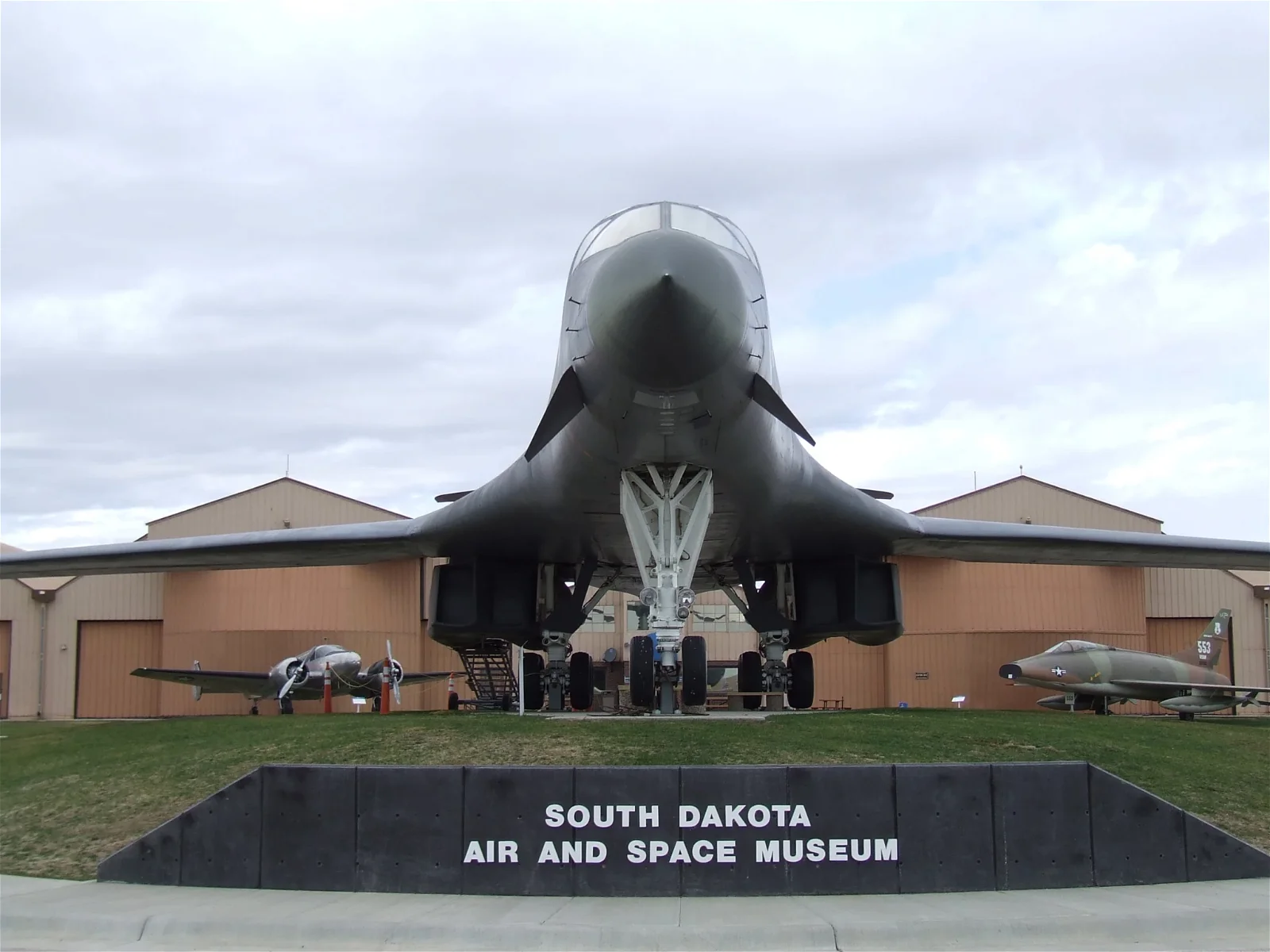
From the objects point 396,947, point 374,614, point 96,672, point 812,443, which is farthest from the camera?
point 96,672

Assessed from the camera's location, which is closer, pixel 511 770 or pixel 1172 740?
pixel 511 770

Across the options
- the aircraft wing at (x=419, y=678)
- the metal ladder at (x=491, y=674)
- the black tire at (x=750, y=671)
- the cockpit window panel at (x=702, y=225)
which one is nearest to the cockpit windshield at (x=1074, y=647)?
the black tire at (x=750, y=671)

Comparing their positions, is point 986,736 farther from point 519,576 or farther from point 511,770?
point 519,576

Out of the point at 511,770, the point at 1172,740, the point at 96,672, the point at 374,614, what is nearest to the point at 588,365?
the point at 511,770

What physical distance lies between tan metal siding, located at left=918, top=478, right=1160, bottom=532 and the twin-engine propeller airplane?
12.4 m

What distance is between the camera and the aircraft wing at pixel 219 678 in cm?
2320

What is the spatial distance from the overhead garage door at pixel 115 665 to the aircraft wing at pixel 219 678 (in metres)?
5.40

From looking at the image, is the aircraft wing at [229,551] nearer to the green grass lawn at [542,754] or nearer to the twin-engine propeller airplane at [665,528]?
the twin-engine propeller airplane at [665,528]

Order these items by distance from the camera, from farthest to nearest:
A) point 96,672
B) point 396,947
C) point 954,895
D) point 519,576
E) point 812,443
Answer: point 96,672, point 519,576, point 812,443, point 954,895, point 396,947

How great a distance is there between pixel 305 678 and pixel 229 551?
27.0ft

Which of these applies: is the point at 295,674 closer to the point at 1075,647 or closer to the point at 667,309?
the point at 1075,647

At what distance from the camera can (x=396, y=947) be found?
16.4 ft

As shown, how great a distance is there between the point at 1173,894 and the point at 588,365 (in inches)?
201

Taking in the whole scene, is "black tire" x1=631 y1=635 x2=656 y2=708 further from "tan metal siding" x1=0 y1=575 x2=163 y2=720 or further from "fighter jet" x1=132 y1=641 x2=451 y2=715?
"tan metal siding" x1=0 y1=575 x2=163 y2=720
